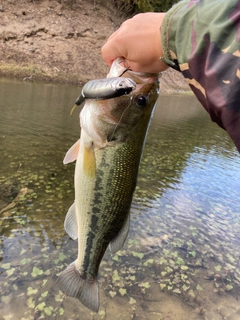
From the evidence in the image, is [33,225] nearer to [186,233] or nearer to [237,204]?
[186,233]

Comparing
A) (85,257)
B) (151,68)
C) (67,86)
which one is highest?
(151,68)

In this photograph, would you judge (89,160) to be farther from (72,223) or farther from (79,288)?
(79,288)

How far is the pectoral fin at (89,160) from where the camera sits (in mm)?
1956

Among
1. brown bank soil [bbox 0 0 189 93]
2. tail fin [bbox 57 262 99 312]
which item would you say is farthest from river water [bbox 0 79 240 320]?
brown bank soil [bbox 0 0 189 93]

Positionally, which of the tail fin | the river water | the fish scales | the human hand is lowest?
the river water

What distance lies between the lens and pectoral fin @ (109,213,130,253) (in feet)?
7.13

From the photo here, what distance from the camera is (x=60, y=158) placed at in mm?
7227

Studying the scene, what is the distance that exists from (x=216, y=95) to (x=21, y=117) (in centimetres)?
962

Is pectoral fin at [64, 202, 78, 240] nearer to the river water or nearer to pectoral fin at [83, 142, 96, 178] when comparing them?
pectoral fin at [83, 142, 96, 178]

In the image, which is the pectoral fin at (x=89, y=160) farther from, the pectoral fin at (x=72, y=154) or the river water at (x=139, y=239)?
the river water at (x=139, y=239)

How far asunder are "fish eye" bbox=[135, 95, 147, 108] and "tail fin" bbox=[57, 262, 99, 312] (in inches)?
51.4

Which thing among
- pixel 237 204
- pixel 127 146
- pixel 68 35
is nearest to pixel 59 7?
pixel 68 35

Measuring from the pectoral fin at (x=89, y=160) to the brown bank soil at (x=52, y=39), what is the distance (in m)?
16.9

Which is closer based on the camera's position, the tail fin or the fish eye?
the fish eye
